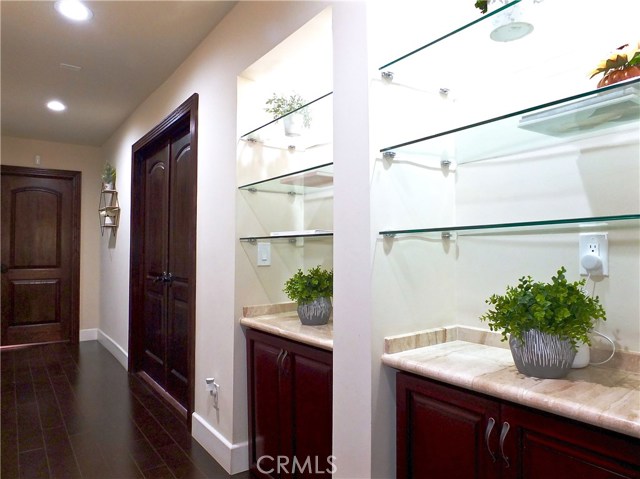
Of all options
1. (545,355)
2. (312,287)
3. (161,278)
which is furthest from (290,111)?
(161,278)

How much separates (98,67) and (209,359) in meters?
2.28

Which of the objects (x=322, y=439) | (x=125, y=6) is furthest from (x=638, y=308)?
(x=125, y=6)

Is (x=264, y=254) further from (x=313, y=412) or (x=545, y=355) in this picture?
(x=545, y=355)

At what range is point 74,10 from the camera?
2.30 m

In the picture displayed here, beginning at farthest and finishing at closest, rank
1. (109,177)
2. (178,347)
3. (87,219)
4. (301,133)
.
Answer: (87,219)
(109,177)
(178,347)
(301,133)

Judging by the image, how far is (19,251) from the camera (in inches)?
200

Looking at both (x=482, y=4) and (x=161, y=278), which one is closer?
(x=482, y=4)

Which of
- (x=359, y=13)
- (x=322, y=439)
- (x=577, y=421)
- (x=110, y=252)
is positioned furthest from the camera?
(x=110, y=252)

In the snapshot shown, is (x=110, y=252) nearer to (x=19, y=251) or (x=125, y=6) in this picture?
(x=19, y=251)

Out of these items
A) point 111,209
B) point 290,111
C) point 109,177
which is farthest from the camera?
point 109,177

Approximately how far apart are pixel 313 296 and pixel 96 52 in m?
2.29

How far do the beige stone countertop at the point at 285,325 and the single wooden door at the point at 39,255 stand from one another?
4.17 metres

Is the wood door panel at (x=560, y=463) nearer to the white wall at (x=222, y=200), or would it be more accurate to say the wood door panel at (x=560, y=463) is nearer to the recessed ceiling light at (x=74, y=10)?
the white wall at (x=222, y=200)

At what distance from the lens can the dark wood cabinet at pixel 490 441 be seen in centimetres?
93
